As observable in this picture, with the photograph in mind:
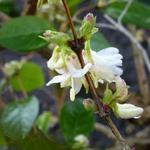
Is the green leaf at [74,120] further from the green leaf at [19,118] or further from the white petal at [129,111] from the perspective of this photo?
the white petal at [129,111]

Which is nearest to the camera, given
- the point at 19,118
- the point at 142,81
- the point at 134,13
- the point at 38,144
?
the point at 38,144

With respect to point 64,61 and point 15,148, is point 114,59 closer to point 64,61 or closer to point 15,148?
point 64,61

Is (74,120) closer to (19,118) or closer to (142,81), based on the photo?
(19,118)

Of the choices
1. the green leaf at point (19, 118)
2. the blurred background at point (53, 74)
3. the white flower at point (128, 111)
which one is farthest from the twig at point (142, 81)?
the white flower at point (128, 111)

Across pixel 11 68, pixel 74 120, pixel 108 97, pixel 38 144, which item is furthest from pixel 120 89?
pixel 11 68

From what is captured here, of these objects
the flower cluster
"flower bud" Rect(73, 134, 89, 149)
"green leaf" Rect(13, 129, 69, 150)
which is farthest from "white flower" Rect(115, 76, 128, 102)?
"flower bud" Rect(73, 134, 89, 149)

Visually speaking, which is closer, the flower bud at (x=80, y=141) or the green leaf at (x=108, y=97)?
the green leaf at (x=108, y=97)
